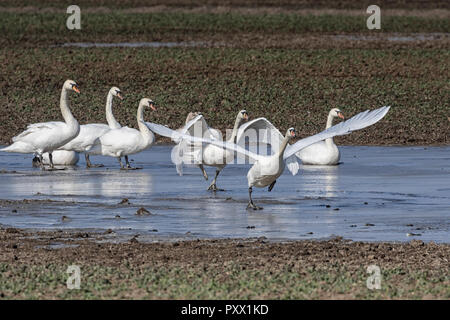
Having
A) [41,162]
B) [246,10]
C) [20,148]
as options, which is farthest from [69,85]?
[246,10]

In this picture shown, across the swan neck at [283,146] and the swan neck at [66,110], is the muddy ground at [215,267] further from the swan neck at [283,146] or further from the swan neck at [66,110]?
the swan neck at [66,110]

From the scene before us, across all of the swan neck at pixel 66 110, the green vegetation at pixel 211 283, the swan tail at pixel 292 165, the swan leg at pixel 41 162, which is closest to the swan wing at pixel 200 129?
the swan tail at pixel 292 165

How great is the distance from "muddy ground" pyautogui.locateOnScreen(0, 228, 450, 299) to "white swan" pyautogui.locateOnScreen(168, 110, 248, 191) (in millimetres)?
3987

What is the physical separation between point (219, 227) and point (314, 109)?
1272 cm

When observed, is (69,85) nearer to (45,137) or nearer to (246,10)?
(45,137)

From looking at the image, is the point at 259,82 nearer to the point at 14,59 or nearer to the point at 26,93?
the point at 26,93

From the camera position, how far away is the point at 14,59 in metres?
32.3

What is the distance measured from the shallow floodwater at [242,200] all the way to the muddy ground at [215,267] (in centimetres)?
67

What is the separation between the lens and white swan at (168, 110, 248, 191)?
15977mm

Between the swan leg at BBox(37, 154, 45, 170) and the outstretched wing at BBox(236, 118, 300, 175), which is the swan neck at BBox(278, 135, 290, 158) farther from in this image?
the swan leg at BBox(37, 154, 45, 170)

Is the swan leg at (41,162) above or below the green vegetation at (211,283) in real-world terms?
above

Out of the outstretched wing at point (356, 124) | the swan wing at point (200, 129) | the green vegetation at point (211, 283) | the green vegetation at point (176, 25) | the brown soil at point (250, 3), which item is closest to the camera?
the green vegetation at point (211, 283)

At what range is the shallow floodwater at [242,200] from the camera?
12.6m

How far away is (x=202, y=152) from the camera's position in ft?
53.7
